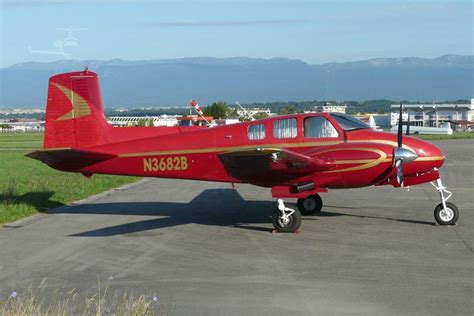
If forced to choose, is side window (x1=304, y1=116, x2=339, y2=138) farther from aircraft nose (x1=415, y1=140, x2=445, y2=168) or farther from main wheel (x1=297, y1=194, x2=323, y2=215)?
main wheel (x1=297, y1=194, x2=323, y2=215)

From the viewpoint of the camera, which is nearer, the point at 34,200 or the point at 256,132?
the point at 256,132

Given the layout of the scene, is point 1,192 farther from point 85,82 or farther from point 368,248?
point 368,248

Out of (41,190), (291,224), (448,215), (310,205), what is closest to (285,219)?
(291,224)

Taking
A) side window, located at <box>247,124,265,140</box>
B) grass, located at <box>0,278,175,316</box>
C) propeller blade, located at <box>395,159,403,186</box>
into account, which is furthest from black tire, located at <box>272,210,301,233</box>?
grass, located at <box>0,278,175,316</box>

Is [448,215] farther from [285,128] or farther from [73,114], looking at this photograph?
[73,114]

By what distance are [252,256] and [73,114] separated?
6399 mm

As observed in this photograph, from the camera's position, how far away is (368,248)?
11.2 m

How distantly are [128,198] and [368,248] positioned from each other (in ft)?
32.2

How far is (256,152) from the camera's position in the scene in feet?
40.1

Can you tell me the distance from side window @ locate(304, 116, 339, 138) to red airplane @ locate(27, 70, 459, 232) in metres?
0.02

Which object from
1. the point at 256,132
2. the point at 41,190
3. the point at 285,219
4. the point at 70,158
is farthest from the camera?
the point at 41,190

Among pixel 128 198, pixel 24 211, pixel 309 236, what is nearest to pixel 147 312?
pixel 309 236

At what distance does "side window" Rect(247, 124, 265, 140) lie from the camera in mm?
13867

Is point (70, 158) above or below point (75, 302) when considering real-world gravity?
above
